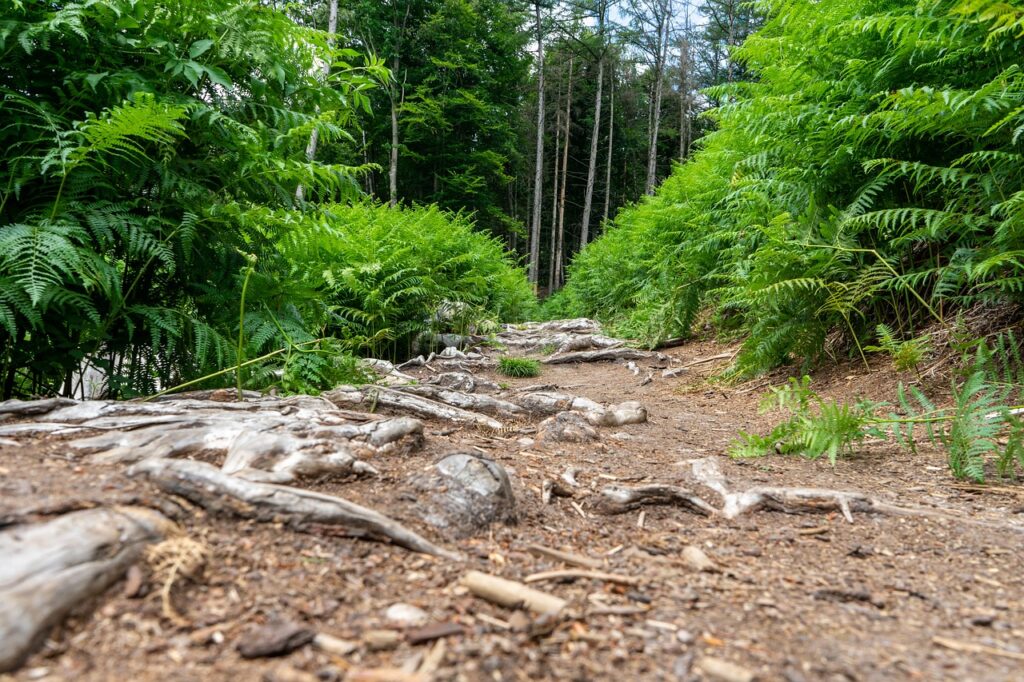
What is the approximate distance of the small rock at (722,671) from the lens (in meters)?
Answer: 0.95

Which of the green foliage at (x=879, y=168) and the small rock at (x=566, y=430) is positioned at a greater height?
the green foliage at (x=879, y=168)

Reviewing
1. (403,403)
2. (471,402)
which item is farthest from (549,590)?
(471,402)

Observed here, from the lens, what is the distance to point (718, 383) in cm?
502

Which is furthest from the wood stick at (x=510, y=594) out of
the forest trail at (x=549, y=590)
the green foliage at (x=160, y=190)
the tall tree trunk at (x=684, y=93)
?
the tall tree trunk at (x=684, y=93)

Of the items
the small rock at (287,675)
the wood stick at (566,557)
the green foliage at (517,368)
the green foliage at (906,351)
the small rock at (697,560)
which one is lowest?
the green foliage at (517,368)

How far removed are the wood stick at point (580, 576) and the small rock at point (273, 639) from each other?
52cm

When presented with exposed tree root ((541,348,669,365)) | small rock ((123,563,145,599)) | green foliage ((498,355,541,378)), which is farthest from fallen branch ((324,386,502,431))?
exposed tree root ((541,348,669,365))

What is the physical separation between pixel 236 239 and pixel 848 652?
2817 mm

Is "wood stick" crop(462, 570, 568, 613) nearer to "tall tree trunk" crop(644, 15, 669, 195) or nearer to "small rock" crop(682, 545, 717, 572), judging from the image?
"small rock" crop(682, 545, 717, 572)

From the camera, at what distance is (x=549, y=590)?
1.27m

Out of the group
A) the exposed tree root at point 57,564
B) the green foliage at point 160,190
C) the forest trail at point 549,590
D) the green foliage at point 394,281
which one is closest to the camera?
the exposed tree root at point 57,564

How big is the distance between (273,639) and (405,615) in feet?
0.80

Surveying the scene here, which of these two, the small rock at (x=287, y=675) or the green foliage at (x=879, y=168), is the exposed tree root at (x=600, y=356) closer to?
the green foliage at (x=879, y=168)

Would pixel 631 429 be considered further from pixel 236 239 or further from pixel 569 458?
pixel 236 239
